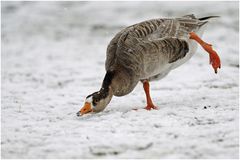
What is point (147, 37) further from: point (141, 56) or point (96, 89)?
point (96, 89)

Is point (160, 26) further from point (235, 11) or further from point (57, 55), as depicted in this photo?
point (235, 11)

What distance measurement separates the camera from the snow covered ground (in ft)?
16.5

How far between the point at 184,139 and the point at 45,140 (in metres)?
1.70

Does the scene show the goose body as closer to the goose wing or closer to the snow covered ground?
the goose wing

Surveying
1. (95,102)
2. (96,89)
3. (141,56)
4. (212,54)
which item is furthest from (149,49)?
(96,89)

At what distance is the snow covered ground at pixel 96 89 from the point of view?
502 cm

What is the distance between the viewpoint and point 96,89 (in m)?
8.60

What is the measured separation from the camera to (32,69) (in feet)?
33.8

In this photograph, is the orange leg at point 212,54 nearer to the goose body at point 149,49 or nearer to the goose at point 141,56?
the goose at point 141,56

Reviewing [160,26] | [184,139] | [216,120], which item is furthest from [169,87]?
[184,139]

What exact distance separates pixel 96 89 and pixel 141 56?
2.50m

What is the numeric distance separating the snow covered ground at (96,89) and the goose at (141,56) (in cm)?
36

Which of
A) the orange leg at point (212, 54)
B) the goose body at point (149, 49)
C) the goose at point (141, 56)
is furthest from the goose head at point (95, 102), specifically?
the orange leg at point (212, 54)

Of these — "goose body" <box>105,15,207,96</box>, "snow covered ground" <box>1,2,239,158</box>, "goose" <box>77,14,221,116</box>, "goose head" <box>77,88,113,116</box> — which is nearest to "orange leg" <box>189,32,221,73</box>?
"goose" <box>77,14,221,116</box>
